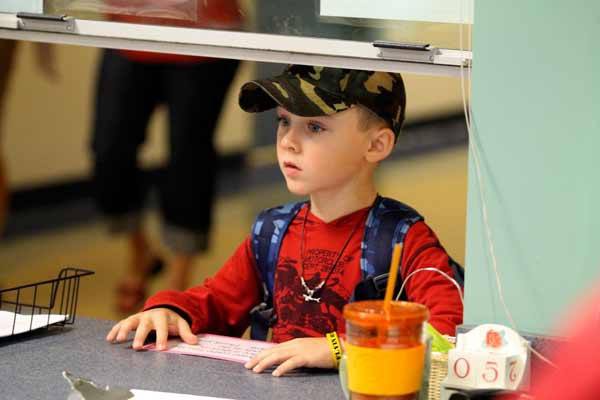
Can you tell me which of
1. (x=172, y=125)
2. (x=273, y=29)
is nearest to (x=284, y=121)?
(x=273, y=29)

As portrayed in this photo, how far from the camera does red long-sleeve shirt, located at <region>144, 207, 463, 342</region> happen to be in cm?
186

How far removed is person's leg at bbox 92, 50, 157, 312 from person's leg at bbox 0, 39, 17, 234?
0.40m

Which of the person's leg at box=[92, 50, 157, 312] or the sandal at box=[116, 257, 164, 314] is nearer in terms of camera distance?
the person's leg at box=[92, 50, 157, 312]

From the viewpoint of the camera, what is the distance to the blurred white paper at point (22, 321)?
69.7 inches

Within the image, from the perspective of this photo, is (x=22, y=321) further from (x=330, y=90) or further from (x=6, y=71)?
(x=6, y=71)

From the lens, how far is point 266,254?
Answer: 6.61 feet

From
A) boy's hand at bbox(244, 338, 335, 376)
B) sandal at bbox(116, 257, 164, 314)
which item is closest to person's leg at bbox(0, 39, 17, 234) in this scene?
sandal at bbox(116, 257, 164, 314)

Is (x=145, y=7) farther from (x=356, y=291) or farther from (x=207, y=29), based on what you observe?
(x=356, y=291)

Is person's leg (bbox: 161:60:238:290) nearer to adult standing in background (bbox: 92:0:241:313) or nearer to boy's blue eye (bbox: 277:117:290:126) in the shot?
adult standing in background (bbox: 92:0:241:313)

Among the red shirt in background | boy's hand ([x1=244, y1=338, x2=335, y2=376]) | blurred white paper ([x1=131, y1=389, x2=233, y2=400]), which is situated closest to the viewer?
blurred white paper ([x1=131, y1=389, x2=233, y2=400])

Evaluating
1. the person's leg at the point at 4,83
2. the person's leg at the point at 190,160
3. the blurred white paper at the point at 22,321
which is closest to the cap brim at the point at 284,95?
the blurred white paper at the point at 22,321

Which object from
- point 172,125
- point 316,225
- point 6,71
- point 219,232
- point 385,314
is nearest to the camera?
point 385,314

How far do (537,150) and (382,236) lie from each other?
1.56 ft

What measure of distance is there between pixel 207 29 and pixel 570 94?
2.38 ft
